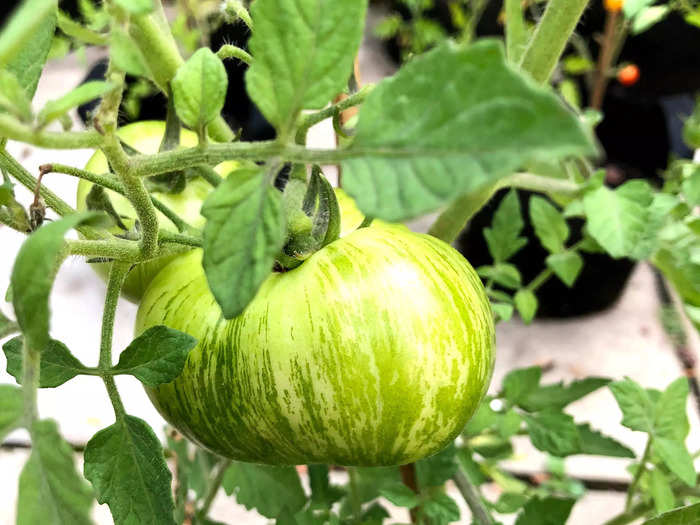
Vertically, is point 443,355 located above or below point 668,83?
above

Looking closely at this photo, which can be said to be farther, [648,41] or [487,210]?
[648,41]

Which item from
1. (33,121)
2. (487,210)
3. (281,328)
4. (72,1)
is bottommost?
(487,210)

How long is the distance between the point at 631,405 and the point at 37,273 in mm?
354

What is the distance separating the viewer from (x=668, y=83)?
3.43ft

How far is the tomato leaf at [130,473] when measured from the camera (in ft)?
0.88

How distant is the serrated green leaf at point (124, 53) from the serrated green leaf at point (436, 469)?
1.05 feet

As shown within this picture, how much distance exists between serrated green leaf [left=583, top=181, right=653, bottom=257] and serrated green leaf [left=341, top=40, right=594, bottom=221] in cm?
28

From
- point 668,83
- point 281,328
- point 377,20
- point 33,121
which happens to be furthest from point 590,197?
point 377,20

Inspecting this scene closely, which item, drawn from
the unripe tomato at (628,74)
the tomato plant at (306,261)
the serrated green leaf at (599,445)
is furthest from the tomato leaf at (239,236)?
the unripe tomato at (628,74)

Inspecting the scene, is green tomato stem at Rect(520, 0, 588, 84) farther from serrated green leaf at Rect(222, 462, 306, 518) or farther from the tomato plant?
serrated green leaf at Rect(222, 462, 306, 518)

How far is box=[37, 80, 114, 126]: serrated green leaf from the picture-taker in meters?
0.18

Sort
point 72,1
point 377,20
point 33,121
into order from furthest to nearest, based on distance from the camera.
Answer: point 377,20 → point 72,1 → point 33,121

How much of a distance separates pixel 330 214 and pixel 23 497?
0.54ft

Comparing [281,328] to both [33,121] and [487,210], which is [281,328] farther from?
[487,210]
